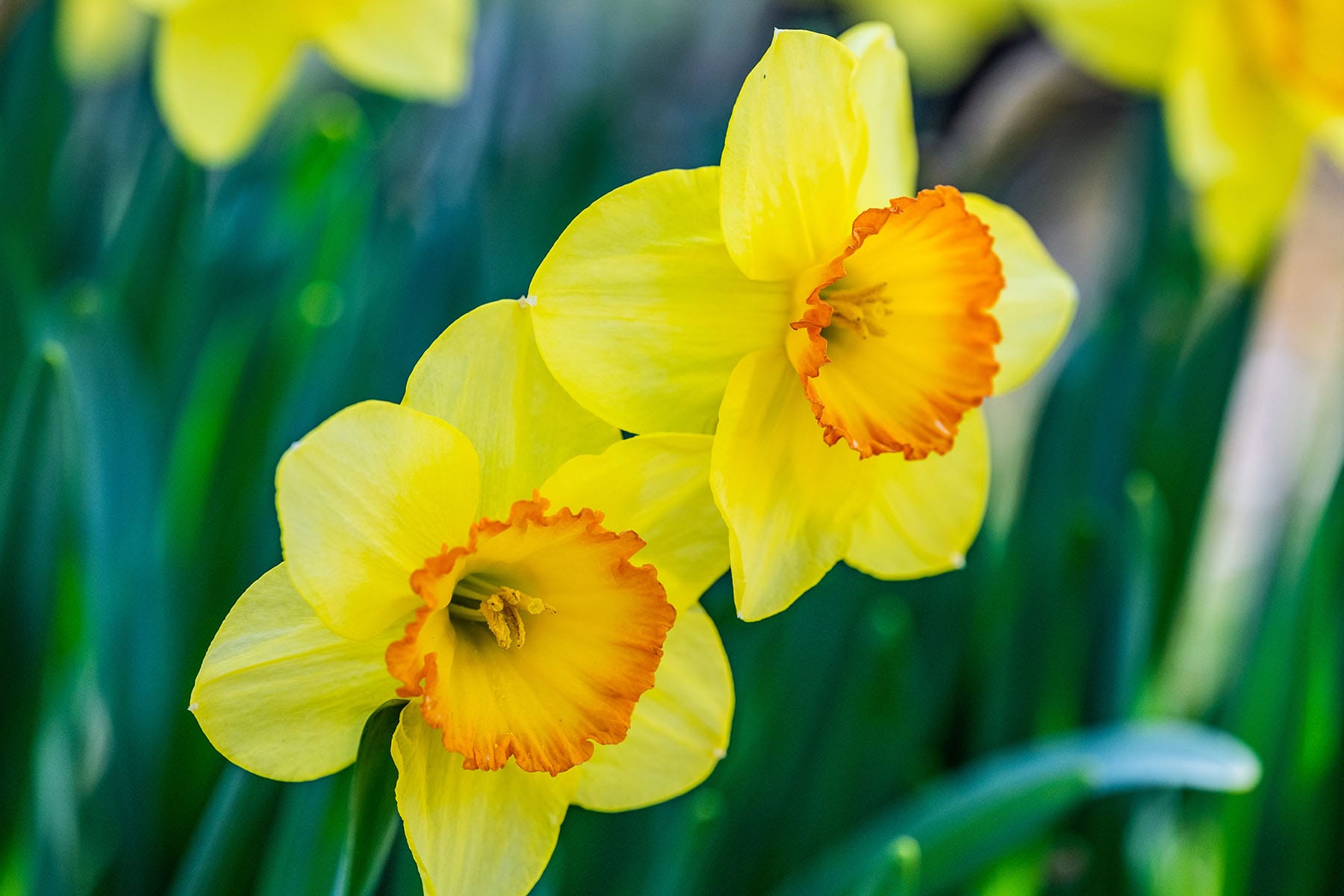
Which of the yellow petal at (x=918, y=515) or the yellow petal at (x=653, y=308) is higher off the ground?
the yellow petal at (x=653, y=308)

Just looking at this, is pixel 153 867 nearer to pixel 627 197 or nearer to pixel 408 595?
pixel 408 595

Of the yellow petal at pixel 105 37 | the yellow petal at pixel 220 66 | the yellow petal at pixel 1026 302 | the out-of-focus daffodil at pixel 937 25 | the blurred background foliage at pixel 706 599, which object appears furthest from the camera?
the out-of-focus daffodil at pixel 937 25

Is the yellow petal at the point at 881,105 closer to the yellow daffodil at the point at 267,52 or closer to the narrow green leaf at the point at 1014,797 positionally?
the narrow green leaf at the point at 1014,797

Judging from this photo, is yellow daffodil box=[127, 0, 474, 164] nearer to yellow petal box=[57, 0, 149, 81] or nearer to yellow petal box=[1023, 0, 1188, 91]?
yellow petal box=[1023, 0, 1188, 91]

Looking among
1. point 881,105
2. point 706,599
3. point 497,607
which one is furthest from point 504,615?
point 706,599

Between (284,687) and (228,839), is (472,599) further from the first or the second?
(228,839)

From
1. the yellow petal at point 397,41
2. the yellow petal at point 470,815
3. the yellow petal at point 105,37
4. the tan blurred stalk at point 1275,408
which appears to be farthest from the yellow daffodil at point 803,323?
the yellow petal at point 105,37
